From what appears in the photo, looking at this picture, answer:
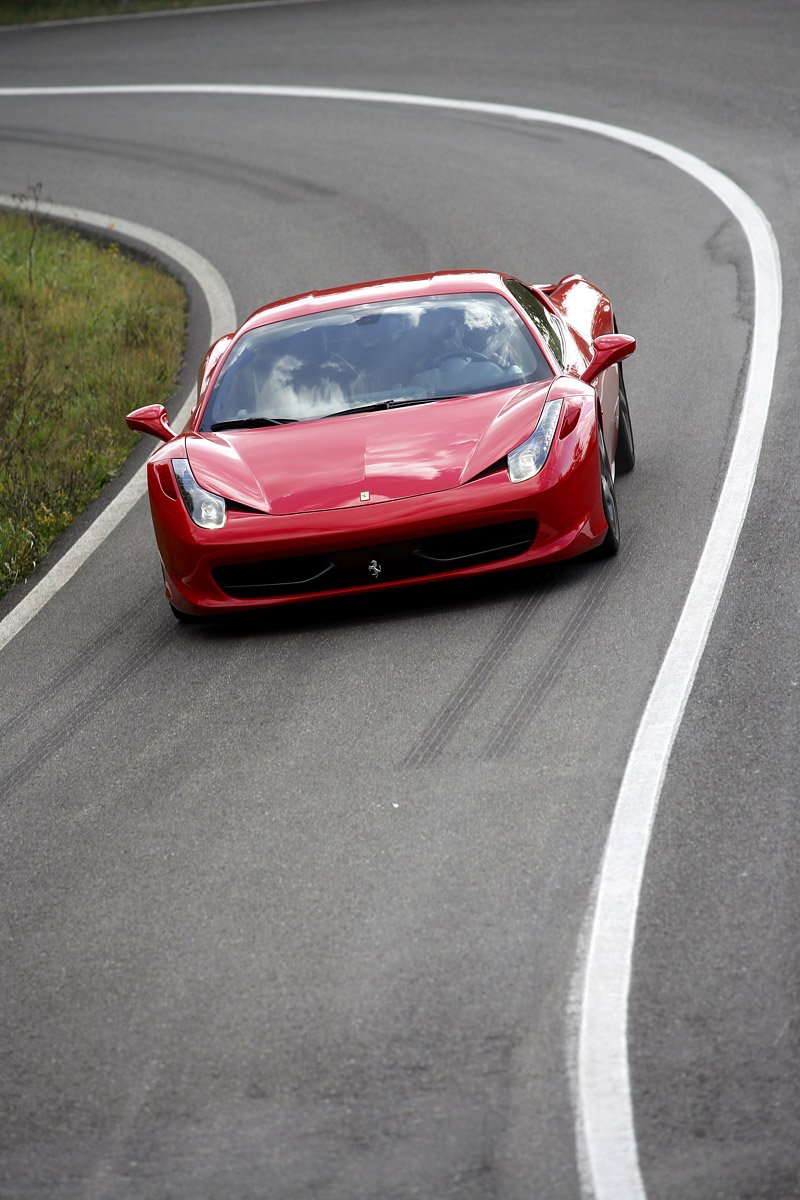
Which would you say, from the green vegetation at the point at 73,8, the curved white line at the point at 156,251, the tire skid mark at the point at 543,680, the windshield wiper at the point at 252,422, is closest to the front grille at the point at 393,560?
the tire skid mark at the point at 543,680

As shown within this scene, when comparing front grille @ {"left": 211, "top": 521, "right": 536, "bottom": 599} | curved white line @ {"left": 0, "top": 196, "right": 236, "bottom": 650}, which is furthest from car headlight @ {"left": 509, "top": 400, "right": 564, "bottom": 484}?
curved white line @ {"left": 0, "top": 196, "right": 236, "bottom": 650}

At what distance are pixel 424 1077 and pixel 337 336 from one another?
17.0 ft

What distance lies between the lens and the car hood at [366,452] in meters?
7.50

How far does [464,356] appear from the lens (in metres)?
8.38

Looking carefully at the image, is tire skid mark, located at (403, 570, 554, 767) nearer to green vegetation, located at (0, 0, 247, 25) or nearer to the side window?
the side window

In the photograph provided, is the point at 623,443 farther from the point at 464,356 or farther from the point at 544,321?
the point at 464,356

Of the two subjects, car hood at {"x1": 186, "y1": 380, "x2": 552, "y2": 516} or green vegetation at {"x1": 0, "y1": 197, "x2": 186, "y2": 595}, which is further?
green vegetation at {"x1": 0, "y1": 197, "x2": 186, "y2": 595}

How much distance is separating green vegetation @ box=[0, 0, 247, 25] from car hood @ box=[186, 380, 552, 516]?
24.9 meters

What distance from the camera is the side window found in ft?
28.2

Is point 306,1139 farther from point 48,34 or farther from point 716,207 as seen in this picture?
point 48,34

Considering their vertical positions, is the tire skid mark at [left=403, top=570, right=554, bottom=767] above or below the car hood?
below

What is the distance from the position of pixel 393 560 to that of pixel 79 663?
1.51 metres

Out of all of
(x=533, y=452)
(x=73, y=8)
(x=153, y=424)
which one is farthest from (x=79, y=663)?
(x=73, y=8)

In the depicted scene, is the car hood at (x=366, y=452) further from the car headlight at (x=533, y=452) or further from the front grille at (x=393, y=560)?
the front grille at (x=393, y=560)
